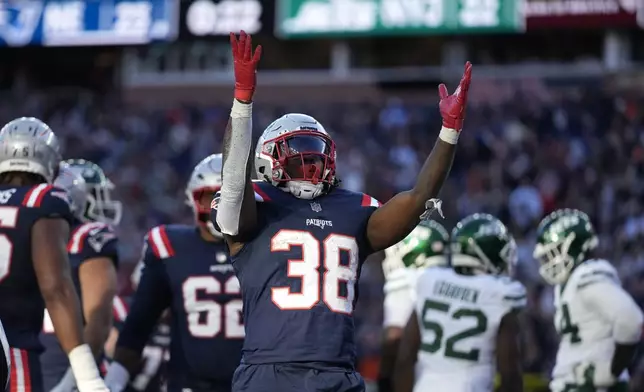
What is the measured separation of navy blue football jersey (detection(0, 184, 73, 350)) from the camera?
4.91m

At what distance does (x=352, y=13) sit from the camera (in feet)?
51.4

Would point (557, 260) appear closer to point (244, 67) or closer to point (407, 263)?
point (407, 263)

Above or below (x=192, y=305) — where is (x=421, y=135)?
below

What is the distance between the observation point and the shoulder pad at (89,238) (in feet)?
19.5

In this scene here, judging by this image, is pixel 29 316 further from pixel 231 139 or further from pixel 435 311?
pixel 435 311

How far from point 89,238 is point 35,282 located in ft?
3.33

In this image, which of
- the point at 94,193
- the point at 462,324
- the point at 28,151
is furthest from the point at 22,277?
the point at 462,324

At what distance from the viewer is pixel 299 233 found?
4414 millimetres

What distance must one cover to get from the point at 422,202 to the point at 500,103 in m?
12.7

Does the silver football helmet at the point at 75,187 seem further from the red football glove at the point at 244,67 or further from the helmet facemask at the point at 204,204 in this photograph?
the red football glove at the point at 244,67

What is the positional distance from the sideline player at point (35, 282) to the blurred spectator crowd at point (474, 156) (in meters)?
8.04

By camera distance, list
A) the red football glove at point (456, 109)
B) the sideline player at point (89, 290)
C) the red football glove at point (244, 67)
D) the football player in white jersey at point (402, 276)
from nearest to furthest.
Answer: the red football glove at point (244, 67), the red football glove at point (456, 109), the sideline player at point (89, 290), the football player in white jersey at point (402, 276)

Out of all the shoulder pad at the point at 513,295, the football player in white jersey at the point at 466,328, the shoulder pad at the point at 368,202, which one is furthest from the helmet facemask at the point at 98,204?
the shoulder pad at the point at 368,202

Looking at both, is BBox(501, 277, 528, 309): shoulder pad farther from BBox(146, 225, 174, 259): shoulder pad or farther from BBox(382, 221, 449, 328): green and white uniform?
BBox(146, 225, 174, 259): shoulder pad
